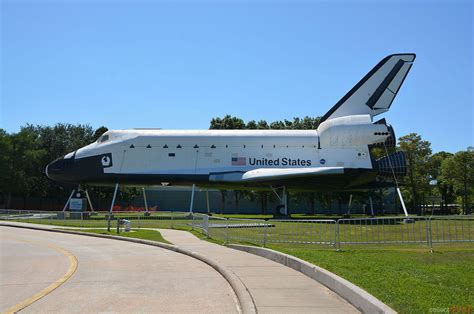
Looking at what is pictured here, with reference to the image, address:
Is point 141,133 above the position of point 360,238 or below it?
above

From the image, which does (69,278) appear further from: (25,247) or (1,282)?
(25,247)

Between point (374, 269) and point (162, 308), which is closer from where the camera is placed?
point (162, 308)

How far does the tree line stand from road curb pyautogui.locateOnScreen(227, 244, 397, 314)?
39.3 m

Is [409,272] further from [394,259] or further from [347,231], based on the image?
[347,231]

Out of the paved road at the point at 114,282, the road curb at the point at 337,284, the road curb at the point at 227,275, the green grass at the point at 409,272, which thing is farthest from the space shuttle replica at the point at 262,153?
the road curb at the point at 337,284

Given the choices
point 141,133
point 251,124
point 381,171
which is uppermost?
point 251,124

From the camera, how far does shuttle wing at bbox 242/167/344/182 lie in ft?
93.1

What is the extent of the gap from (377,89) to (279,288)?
2598 centimetres

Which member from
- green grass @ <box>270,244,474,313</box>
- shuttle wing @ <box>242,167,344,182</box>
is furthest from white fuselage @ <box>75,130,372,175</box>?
green grass @ <box>270,244,474,313</box>

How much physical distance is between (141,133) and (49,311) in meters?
26.9

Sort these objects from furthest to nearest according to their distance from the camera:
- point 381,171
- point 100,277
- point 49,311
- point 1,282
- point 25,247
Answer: point 381,171, point 25,247, point 100,277, point 1,282, point 49,311

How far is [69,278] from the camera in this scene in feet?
31.7

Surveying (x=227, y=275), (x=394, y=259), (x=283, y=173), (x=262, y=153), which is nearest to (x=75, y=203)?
(x=262, y=153)

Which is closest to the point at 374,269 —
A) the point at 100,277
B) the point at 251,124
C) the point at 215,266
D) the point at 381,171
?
the point at 215,266
